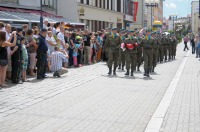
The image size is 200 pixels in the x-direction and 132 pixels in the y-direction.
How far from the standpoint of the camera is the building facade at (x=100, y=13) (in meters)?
39.1

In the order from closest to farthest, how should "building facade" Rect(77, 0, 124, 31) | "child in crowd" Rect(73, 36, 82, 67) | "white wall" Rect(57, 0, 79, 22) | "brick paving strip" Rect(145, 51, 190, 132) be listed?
"brick paving strip" Rect(145, 51, 190, 132) < "child in crowd" Rect(73, 36, 82, 67) < "white wall" Rect(57, 0, 79, 22) < "building facade" Rect(77, 0, 124, 31)

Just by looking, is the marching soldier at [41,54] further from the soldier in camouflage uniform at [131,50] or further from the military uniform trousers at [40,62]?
the soldier in camouflage uniform at [131,50]

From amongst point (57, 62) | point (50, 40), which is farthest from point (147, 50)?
point (50, 40)

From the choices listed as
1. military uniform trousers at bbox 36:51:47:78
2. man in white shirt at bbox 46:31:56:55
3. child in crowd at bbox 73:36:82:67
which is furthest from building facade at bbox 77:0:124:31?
military uniform trousers at bbox 36:51:47:78

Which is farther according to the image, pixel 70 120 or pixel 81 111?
pixel 81 111

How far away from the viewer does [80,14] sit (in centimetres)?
3747

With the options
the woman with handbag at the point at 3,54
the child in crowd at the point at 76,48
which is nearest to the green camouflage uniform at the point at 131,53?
the child in crowd at the point at 76,48

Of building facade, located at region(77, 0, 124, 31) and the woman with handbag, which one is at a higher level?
building facade, located at region(77, 0, 124, 31)

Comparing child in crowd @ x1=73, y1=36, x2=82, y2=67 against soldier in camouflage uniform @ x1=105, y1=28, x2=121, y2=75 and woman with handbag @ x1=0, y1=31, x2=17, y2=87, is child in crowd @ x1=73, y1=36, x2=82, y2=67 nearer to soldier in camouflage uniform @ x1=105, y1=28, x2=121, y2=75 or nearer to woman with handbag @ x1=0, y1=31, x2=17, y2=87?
soldier in camouflage uniform @ x1=105, y1=28, x2=121, y2=75

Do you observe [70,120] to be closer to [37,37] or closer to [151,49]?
[37,37]

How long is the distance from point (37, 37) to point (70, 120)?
6821mm

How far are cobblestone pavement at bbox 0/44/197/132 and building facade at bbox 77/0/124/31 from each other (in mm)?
25306

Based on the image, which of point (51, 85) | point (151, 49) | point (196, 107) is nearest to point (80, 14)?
point (151, 49)

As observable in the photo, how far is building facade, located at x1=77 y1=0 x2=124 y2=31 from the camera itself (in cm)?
3912
